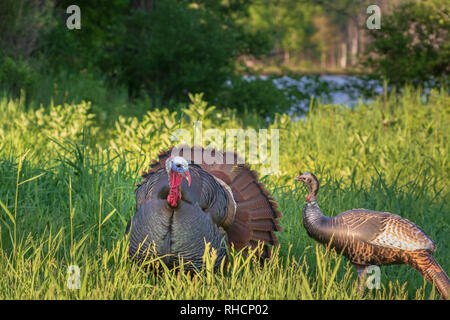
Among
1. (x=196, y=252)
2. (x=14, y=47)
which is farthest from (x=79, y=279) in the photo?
(x=14, y=47)

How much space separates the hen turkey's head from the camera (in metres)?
3.22

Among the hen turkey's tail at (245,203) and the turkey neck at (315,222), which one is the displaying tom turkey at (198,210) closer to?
the hen turkey's tail at (245,203)

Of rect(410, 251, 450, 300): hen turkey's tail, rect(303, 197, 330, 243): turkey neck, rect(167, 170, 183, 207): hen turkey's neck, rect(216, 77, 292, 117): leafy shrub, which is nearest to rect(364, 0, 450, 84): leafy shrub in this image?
rect(216, 77, 292, 117): leafy shrub

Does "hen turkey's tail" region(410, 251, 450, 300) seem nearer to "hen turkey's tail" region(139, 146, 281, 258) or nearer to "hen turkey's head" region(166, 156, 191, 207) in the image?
"hen turkey's tail" region(139, 146, 281, 258)

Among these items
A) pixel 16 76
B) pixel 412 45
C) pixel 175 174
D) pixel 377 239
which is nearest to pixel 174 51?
pixel 16 76

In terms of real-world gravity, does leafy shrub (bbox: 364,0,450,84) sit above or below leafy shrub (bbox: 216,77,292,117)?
above

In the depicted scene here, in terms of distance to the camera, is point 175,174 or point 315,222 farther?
point 315,222

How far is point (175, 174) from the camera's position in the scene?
3.29 meters

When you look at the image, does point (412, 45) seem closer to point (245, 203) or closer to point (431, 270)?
point (245, 203)

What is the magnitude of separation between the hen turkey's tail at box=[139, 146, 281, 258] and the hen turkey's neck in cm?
69

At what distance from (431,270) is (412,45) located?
838 cm

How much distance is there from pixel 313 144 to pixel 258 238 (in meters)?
3.37

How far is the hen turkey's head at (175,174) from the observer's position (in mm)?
3217

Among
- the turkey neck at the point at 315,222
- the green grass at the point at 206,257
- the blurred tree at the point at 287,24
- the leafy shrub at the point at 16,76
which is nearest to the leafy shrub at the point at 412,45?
the green grass at the point at 206,257
